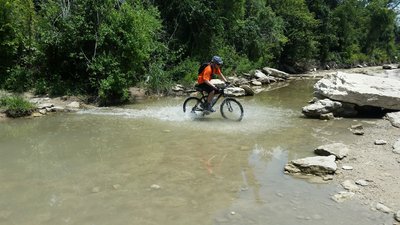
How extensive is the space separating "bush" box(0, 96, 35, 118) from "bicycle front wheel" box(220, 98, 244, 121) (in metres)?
6.51

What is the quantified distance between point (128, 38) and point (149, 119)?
15.0ft

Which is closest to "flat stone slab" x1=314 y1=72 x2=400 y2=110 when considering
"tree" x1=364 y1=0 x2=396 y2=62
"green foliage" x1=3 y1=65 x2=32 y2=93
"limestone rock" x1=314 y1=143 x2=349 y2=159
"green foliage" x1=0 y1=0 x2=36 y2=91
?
"limestone rock" x1=314 y1=143 x2=349 y2=159

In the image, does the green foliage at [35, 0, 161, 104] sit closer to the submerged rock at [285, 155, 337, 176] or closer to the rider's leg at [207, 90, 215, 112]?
the rider's leg at [207, 90, 215, 112]

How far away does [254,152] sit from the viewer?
28.5 ft

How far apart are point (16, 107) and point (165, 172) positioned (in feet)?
25.8

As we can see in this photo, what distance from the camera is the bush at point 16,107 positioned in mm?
12797

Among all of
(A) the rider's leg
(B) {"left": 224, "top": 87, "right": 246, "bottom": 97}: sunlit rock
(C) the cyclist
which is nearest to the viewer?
(C) the cyclist

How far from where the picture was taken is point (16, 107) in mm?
12836

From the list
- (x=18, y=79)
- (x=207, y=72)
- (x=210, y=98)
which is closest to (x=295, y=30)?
(x=210, y=98)

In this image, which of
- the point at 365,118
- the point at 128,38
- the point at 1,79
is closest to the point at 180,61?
the point at 128,38

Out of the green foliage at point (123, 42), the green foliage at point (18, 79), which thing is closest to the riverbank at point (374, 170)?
the green foliage at point (123, 42)

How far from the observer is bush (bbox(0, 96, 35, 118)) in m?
12.8

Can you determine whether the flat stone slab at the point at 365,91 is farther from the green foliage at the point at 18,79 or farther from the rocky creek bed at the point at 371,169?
the green foliage at the point at 18,79

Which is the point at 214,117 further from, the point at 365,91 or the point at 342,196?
the point at 342,196
